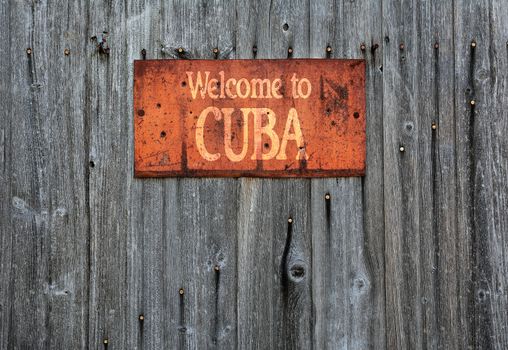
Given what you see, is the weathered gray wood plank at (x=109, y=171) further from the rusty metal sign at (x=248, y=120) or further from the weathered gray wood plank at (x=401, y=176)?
the weathered gray wood plank at (x=401, y=176)

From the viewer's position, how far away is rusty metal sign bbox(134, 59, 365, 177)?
1.57 m

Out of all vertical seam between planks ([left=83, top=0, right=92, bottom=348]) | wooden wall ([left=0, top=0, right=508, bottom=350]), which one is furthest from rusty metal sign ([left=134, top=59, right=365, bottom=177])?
vertical seam between planks ([left=83, top=0, right=92, bottom=348])

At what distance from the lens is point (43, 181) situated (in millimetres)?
1586

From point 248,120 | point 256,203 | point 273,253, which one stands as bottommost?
point 273,253

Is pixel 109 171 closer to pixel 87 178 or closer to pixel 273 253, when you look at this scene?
pixel 87 178

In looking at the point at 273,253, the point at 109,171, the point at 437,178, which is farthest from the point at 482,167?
the point at 109,171

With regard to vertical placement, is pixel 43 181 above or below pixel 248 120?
below

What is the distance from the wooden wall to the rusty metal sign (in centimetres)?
4

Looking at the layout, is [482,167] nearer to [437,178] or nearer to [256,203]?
[437,178]

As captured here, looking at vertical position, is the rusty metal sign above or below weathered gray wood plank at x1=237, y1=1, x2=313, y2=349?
above

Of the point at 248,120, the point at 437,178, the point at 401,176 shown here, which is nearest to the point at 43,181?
the point at 248,120

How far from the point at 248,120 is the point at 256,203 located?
Result: 242 millimetres

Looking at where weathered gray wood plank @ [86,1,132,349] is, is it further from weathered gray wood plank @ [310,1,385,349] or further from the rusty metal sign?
weathered gray wood plank @ [310,1,385,349]

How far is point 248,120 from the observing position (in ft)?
5.16
